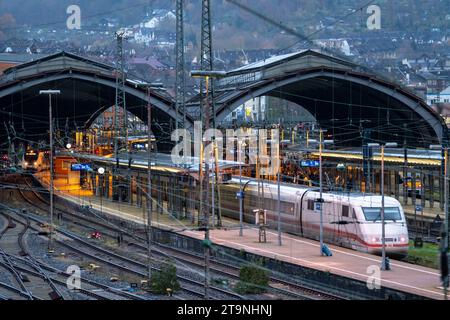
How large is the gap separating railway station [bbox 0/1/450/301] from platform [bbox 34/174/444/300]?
5cm

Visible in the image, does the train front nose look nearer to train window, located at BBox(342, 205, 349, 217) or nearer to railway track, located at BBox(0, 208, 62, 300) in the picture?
train window, located at BBox(342, 205, 349, 217)

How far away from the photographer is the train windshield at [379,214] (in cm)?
2142

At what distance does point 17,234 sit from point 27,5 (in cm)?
10954

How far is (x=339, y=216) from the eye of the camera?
22719 millimetres

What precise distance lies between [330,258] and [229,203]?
31.4 feet

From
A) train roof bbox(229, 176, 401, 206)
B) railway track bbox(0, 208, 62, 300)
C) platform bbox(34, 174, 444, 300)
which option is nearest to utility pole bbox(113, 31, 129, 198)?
platform bbox(34, 174, 444, 300)

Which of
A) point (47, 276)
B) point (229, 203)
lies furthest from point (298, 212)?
point (47, 276)

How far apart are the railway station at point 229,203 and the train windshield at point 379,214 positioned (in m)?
0.03

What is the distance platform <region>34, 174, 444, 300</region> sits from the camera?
57.1 ft

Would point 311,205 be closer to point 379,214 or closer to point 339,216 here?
point 339,216

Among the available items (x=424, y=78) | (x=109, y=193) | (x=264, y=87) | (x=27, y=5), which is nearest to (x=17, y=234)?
(x=109, y=193)
